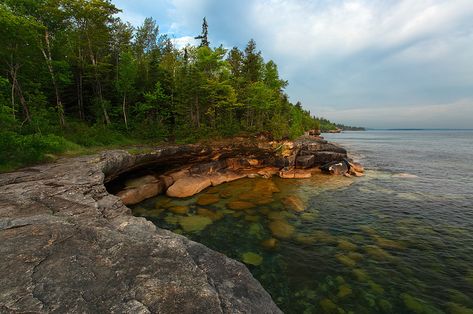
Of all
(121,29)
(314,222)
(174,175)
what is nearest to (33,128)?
(174,175)

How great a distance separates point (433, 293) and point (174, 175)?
1966cm

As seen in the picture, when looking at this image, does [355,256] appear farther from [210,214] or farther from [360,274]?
[210,214]

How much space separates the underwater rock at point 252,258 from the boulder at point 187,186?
986 cm

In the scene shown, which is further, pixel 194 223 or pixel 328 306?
pixel 194 223

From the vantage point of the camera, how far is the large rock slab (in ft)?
12.9

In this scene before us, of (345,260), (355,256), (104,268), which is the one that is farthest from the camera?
(355,256)

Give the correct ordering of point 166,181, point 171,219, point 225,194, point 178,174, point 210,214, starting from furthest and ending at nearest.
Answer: point 178,174, point 166,181, point 225,194, point 210,214, point 171,219

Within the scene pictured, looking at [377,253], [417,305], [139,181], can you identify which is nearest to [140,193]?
[139,181]

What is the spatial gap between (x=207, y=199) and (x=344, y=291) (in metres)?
12.3

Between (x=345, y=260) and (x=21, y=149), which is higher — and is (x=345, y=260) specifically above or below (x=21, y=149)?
below

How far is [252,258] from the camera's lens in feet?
37.0

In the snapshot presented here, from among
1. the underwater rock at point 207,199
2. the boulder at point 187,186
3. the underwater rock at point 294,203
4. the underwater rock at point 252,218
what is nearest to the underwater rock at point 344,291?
the underwater rock at point 252,218

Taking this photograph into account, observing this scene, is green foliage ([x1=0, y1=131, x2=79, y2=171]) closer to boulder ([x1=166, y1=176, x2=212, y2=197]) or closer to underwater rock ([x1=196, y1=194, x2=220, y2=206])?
boulder ([x1=166, y1=176, x2=212, y2=197])

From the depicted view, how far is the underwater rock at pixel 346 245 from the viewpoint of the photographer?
12.1 m
